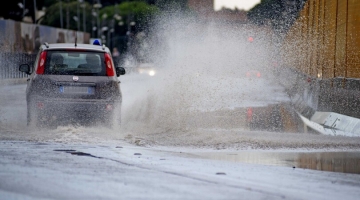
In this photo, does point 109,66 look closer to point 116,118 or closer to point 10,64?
point 116,118

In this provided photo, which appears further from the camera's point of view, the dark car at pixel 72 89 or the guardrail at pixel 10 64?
the guardrail at pixel 10 64

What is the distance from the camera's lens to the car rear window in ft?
49.9

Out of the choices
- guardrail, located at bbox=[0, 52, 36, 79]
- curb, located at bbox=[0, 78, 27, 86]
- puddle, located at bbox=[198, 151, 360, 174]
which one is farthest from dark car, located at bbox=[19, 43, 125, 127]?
guardrail, located at bbox=[0, 52, 36, 79]

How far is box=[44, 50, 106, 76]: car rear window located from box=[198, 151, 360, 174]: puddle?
12.8 feet

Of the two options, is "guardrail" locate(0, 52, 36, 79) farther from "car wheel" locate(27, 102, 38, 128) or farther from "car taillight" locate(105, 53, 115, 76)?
"car wheel" locate(27, 102, 38, 128)

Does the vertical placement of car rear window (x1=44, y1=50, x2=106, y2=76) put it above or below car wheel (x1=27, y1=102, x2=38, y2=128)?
above

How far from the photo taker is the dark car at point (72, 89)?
1494cm

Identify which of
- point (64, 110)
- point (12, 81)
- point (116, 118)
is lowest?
point (12, 81)

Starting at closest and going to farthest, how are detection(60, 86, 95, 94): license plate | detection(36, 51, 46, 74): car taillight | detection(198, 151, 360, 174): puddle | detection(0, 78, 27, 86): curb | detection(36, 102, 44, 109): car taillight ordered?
detection(198, 151, 360, 174): puddle, detection(36, 102, 44, 109): car taillight, detection(60, 86, 95, 94): license plate, detection(36, 51, 46, 74): car taillight, detection(0, 78, 27, 86): curb

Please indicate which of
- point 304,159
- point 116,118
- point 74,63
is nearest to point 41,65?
point 74,63

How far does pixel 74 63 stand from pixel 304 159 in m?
5.34

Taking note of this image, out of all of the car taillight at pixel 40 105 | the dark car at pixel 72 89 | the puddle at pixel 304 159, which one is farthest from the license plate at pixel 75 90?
the puddle at pixel 304 159

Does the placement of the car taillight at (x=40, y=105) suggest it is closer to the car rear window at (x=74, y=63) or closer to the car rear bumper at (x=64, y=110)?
the car rear bumper at (x=64, y=110)

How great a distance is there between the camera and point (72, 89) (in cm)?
1504
